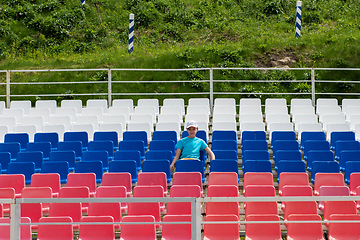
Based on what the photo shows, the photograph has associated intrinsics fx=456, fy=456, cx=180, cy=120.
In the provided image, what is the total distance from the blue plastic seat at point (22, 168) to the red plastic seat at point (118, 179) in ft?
Result: 4.70

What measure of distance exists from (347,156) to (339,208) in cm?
217

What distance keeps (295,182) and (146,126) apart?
3.80 m

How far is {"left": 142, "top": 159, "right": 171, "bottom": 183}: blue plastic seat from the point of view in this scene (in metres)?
7.21

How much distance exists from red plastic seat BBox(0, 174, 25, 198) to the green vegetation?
7.67 m

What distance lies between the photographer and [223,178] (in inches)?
264

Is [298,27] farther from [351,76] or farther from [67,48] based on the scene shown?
[67,48]

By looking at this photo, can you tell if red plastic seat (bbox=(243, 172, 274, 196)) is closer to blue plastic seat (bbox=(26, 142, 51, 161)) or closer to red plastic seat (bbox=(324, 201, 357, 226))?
red plastic seat (bbox=(324, 201, 357, 226))

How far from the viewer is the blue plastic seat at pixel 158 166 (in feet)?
23.6

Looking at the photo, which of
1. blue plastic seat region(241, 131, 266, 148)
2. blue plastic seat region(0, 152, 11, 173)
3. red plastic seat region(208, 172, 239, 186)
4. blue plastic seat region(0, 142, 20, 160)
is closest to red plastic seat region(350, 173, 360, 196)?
red plastic seat region(208, 172, 239, 186)

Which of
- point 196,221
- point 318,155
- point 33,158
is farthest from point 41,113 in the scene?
point 196,221

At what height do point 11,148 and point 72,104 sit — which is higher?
point 72,104

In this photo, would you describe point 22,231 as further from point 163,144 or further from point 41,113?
point 41,113

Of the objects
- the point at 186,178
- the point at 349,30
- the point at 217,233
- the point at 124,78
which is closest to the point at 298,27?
the point at 349,30

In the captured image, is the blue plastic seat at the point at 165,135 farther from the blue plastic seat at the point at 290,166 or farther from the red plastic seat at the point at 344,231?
the red plastic seat at the point at 344,231
